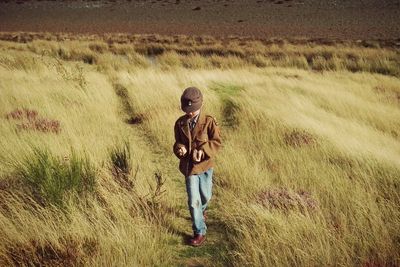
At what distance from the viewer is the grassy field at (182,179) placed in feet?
9.23

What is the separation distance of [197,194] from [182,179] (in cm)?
154

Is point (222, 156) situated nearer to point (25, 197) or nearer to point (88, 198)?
point (88, 198)

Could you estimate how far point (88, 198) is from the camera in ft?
11.1

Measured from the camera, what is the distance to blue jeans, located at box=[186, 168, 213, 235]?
123 inches

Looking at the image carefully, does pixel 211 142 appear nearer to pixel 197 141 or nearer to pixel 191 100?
pixel 197 141

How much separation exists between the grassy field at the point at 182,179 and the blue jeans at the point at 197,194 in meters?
0.22

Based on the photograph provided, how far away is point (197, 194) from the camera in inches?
125

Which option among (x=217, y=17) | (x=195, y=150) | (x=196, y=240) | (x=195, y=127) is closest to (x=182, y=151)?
(x=195, y=150)

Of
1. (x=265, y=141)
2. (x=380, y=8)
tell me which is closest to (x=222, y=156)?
(x=265, y=141)

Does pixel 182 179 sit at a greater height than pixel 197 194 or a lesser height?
lesser

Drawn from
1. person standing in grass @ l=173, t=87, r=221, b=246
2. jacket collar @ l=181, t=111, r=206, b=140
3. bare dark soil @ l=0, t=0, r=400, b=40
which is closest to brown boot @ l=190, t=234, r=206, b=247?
person standing in grass @ l=173, t=87, r=221, b=246

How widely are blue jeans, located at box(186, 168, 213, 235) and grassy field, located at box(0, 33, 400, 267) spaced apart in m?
0.22

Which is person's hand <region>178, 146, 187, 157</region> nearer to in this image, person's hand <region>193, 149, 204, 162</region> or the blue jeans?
person's hand <region>193, 149, 204, 162</region>

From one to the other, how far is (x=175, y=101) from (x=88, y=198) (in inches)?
198
